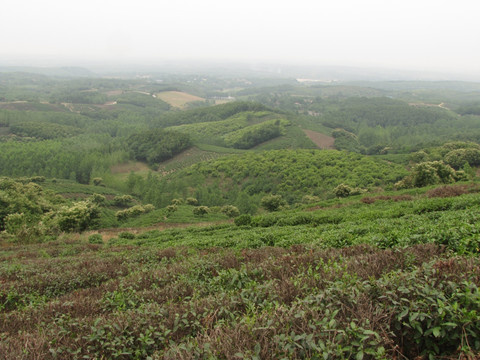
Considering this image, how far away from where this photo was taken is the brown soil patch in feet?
293

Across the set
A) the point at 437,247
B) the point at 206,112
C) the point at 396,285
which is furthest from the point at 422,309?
the point at 206,112

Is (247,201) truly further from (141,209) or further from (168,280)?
(168,280)

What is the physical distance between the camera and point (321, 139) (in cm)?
9550

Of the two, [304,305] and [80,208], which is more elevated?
[304,305]

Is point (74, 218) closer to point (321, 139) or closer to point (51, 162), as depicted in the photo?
A: point (51, 162)

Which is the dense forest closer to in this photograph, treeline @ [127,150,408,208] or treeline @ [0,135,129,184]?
treeline @ [127,150,408,208]

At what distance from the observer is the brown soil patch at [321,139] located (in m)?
89.3

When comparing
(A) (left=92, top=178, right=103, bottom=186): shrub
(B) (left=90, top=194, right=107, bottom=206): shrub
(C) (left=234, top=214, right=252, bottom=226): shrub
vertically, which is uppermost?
(C) (left=234, top=214, right=252, bottom=226): shrub

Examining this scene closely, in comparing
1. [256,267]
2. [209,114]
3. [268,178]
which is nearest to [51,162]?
[268,178]

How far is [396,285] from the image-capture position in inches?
148

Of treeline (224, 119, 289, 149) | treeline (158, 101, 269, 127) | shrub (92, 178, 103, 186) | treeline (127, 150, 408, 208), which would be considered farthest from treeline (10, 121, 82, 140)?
treeline (224, 119, 289, 149)

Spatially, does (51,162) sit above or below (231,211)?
below

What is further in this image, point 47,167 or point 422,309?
point 47,167

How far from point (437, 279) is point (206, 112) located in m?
150
